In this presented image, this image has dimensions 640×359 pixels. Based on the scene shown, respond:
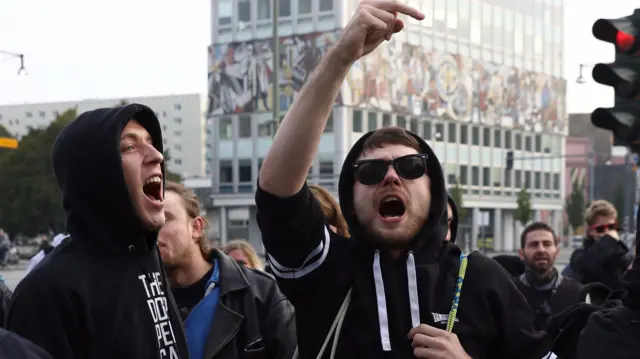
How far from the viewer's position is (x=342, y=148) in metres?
59.4

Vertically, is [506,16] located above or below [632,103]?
above

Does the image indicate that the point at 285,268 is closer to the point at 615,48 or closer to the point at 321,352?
the point at 321,352

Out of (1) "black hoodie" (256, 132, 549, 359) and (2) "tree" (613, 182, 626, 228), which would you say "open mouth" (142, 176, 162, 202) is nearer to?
(1) "black hoodie" (256, 132, 549, 359)

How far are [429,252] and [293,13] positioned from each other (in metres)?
Result: 60.3

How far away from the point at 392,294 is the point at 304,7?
60.0 meters

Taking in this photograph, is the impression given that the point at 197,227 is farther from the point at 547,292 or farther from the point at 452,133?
the point at 452,133

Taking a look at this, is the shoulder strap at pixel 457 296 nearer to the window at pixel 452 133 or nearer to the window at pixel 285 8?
the window at pixel 285 8

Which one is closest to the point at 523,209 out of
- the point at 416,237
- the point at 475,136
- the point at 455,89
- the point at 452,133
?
the point at 452,133

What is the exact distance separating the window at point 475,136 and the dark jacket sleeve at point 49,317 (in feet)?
224

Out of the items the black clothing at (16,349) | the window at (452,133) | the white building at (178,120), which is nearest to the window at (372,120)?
the window at (452,133)

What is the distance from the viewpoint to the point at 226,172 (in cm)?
6438

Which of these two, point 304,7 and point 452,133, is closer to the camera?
point 304,7

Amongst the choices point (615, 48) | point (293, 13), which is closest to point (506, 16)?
point (293, 13)

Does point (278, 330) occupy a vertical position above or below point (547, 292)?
above
